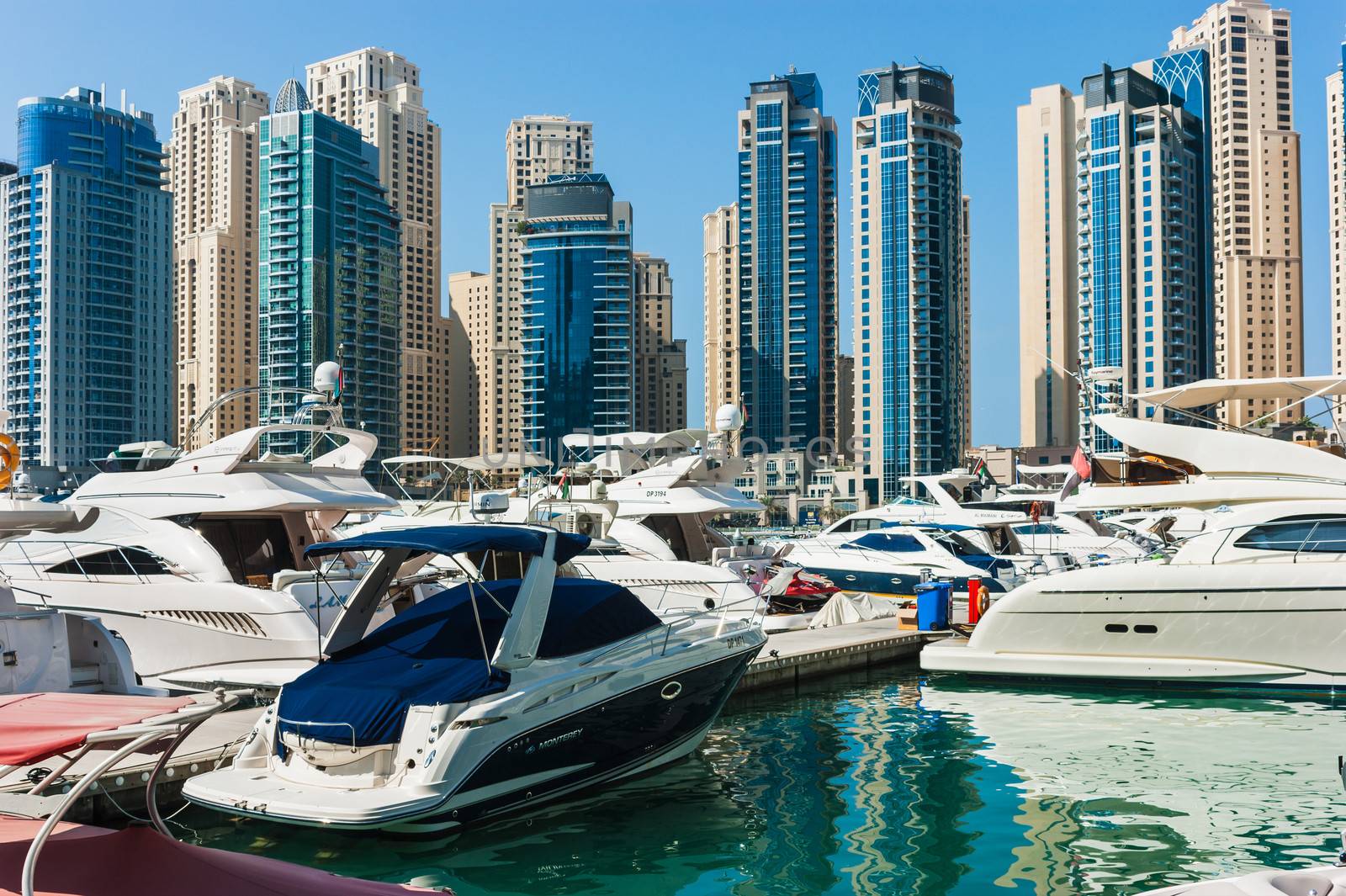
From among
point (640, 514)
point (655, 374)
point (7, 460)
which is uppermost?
point (655, 374)

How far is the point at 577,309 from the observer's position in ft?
422

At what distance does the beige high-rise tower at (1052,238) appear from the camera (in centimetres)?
12156

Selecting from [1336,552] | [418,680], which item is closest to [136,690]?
[418,680]

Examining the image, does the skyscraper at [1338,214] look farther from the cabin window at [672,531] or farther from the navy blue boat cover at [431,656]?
the navy blue boat cover at [431,656]

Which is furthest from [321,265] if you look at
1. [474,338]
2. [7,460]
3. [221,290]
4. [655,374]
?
[7,460]

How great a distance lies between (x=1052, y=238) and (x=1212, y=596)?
378 feet

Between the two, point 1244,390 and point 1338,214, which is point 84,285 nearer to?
point 1244,390

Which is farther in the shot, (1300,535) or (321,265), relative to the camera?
(321,265)

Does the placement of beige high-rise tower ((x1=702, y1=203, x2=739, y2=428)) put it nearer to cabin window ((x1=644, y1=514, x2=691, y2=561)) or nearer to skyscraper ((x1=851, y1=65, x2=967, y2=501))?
skyscraper ((x1=851, y1=65, x2=967, y2=501))

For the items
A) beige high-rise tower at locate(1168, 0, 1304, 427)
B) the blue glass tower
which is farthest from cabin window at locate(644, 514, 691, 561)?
beige high-rise tower at locate(1168, 0, 1304, 427)

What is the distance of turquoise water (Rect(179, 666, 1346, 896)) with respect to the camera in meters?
7.98

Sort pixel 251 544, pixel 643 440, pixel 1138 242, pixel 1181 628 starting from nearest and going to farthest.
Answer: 1. pixel 1181 628
2. pixel 251 544
3. pixel 643 440
4. pixel 1138 242

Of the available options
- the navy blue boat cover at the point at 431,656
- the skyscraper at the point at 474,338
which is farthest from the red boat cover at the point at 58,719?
the skyscraper at the point at 474,338

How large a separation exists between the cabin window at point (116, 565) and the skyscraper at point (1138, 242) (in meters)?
101
